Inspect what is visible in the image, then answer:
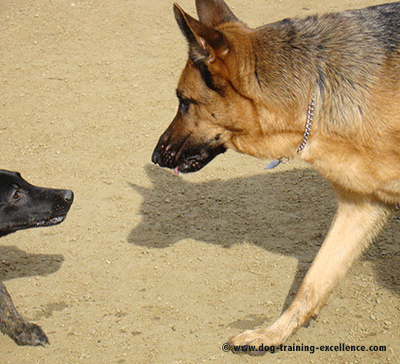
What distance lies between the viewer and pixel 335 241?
12.7 ft

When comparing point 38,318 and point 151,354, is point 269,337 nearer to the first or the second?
point 151,354

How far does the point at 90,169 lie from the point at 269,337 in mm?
3001

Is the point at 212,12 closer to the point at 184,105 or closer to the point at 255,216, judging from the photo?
the point at 184,105

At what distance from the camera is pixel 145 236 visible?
4.98 m

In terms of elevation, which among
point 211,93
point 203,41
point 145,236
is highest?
point 203,41

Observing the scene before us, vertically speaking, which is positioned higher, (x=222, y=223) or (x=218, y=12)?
(x=218, y=12)

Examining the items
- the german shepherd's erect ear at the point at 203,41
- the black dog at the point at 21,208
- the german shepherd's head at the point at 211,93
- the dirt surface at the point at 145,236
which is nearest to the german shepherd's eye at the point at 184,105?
the german shepherd's head at the point at 211,93

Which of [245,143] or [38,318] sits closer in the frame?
[245,143]

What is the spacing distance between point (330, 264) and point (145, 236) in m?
1.81

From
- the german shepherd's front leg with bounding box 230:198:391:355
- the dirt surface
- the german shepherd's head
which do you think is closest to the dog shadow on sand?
the dirt surface

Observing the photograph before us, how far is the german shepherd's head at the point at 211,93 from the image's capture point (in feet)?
10.4

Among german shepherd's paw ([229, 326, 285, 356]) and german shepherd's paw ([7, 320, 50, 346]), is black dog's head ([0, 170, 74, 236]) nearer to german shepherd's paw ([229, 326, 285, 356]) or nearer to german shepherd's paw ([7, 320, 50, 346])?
german shepherd's paw ([7, 320, 50, 346])

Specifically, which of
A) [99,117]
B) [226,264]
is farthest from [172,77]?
[226,264]

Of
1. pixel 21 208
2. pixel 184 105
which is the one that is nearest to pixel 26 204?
A: pixel 21 208
